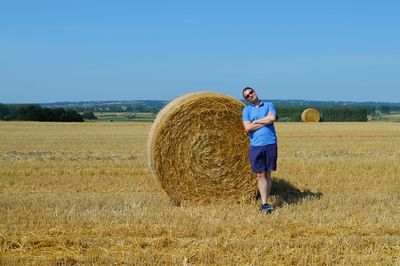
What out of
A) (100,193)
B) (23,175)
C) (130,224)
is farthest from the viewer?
(23,175)

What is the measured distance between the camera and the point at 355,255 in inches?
229

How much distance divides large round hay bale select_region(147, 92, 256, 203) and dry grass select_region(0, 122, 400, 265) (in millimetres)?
385

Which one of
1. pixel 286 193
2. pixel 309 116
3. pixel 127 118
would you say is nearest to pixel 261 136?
pixel 286 193

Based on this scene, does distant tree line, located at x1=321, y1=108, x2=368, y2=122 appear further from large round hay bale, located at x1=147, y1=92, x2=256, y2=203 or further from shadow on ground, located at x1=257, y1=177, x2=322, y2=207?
large round hay bale, located at x1=147, y1=92, x2=256, y2=203

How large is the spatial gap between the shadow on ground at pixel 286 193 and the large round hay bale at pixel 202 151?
0.56 m

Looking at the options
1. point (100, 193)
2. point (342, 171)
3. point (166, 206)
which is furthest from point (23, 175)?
point (342, 171)

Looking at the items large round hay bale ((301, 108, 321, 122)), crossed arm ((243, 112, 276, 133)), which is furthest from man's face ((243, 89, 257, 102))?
large round hay bale ((301, 108, 321, 122))

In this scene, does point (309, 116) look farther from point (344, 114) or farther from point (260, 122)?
point (260, 122)

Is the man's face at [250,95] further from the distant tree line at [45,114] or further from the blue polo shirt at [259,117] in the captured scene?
the distant tree line at [45,114]

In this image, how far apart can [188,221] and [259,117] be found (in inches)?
83.8

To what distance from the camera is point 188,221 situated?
718 cm

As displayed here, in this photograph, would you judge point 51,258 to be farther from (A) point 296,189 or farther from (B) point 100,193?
(A) point 296,189

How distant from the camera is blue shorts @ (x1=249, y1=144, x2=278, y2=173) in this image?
852cm

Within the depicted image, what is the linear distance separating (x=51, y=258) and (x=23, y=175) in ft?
23.6
